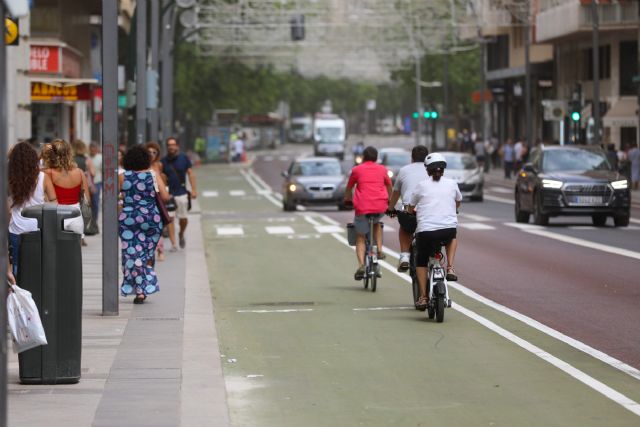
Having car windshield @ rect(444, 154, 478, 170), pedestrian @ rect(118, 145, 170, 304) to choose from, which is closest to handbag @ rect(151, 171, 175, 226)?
pedestrian @ rect(118, 145, 170, 304)

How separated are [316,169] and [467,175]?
16.8 feet

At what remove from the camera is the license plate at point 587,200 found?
3259cm

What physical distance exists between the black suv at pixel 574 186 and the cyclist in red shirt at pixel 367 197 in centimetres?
1388

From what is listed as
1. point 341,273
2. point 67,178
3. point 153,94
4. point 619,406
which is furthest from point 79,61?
point 619,406

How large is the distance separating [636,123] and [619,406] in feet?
177

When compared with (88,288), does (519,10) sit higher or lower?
higher

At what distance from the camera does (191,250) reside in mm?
26844

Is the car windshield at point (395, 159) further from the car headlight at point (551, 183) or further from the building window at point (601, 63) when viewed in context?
the car headlight at point (551, 183)

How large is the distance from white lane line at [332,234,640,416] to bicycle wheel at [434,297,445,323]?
1.23ft

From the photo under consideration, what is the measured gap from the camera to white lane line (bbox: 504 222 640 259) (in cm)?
2510

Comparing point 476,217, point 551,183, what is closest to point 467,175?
point 476,217

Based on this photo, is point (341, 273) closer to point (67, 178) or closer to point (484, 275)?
point (484, 275)

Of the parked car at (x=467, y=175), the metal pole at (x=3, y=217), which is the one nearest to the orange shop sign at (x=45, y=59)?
the parked car at (x=467, y=175)

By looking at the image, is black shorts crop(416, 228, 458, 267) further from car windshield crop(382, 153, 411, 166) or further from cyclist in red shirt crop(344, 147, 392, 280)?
car windshield crop(382, 153, 411, 166)
